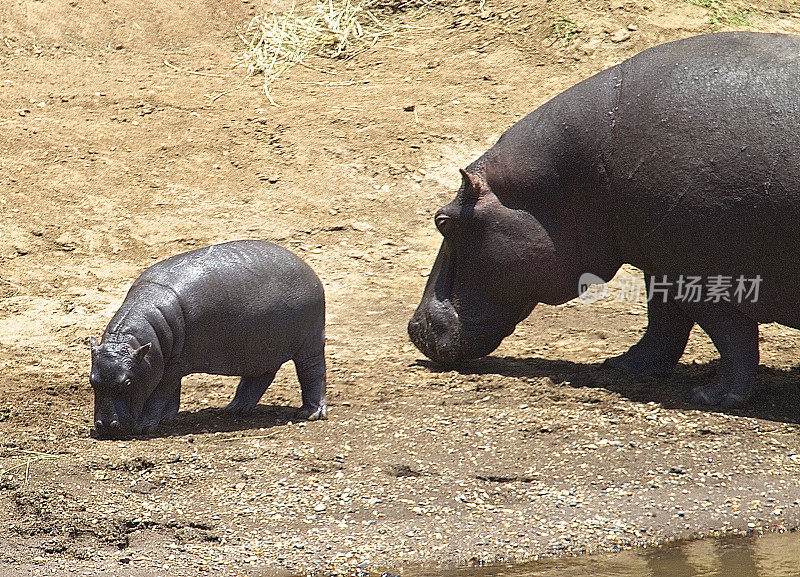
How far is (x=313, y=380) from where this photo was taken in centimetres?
636

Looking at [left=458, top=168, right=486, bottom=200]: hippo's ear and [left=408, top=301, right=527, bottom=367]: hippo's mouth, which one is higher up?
[left=458, top=168, right=486, bottom=200]: hippo's ear

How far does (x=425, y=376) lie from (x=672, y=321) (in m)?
1.44

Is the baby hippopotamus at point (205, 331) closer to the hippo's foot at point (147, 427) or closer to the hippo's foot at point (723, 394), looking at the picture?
the hippo's foot at point (147, 427)

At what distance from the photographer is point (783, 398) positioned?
658 centimetres

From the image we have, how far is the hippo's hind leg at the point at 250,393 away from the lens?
6484 millimetres

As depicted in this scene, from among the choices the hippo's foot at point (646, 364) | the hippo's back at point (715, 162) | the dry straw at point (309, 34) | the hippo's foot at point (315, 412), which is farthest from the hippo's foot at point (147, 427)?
the dry straw at point (309, 34)

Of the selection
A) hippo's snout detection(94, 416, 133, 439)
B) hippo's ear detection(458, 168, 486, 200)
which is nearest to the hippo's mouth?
hippo's ear detection(458, 168, 486, 200)

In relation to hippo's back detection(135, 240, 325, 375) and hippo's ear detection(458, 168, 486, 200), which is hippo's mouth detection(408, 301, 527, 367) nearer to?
hippo's ear detection(458, 168, 486, 200)

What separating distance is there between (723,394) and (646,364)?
0.70m

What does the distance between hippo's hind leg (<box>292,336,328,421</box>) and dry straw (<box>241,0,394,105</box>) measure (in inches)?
265

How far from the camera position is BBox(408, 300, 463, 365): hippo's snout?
7.07m

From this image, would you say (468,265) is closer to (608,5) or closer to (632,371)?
(632,371)

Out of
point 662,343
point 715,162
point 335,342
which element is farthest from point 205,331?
point 662,343

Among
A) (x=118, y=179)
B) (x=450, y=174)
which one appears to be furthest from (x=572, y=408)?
(x=118, y=179)
